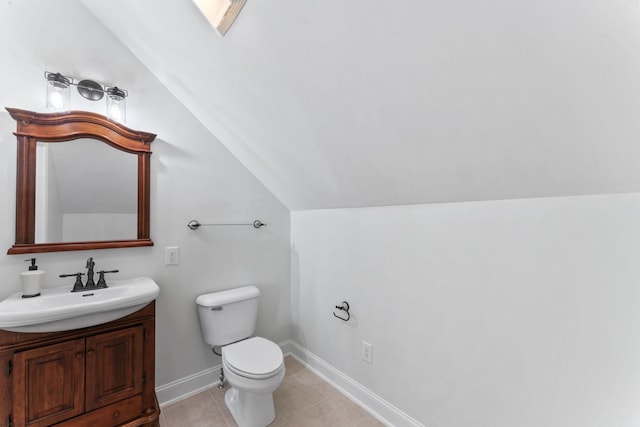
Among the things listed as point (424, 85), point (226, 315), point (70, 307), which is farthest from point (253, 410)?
point (424, 85)

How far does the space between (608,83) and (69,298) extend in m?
2.31

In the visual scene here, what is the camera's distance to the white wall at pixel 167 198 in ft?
4.93

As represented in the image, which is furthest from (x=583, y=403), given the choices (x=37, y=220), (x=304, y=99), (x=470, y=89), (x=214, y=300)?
(x=37, y=220)

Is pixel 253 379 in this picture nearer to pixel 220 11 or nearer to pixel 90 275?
pixel 90 275

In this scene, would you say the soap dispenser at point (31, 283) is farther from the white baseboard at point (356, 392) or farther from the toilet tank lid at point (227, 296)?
the white baseboard at point (356, 392)

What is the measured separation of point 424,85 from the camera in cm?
100

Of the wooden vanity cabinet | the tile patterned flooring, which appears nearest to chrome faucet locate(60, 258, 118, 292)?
the wooden vanity cabinet

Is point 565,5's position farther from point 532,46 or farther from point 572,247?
point 572,247

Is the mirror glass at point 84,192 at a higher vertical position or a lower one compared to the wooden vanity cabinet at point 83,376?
higher

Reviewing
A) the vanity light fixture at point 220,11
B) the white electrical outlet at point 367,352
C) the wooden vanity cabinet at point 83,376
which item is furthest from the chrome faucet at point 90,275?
the white electrical outlet at point 367,352

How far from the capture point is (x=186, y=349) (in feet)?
6.56

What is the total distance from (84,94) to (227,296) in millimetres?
1531

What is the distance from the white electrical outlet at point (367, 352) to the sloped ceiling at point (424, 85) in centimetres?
94

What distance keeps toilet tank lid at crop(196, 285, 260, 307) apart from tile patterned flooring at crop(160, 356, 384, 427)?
67 centimetres
